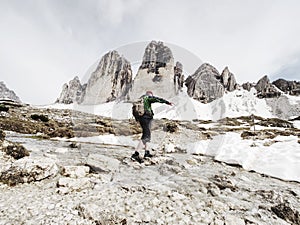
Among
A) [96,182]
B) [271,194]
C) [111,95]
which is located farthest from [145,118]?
[111,95]

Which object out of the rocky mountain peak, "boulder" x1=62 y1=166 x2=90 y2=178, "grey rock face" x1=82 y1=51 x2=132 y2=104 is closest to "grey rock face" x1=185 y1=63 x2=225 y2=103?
"grey rock face" x1=82 y1=51 x2=132 y2=104

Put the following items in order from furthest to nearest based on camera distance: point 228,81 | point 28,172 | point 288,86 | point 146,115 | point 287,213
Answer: point 228,81 < point 288,86 < point 146,115 < point 28,172 < point 287,213

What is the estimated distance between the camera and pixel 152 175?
27.3 ft

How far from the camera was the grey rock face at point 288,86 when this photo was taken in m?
169

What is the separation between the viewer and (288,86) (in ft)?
590

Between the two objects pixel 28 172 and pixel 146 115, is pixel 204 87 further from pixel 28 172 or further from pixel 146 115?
pixel 28 172

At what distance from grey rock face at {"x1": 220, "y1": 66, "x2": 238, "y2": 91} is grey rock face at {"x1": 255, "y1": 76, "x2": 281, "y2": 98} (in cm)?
1938

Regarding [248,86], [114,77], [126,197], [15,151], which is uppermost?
[248,86]

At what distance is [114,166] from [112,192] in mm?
2920

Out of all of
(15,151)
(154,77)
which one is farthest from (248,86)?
(15,151)

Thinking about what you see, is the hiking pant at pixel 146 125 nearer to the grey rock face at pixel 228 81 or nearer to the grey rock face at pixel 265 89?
the grey rock face at pixel 265 89

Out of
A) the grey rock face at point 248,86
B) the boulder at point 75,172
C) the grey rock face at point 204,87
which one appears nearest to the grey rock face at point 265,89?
the grey rock face at point 248,86

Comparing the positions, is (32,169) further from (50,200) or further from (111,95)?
(111,95)

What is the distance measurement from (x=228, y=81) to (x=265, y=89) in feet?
104
